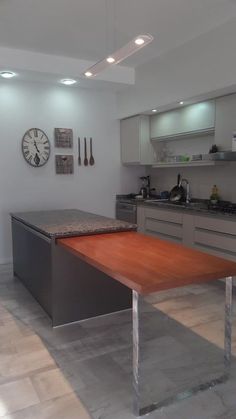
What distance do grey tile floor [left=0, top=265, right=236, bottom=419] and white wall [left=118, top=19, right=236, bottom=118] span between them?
2.30m

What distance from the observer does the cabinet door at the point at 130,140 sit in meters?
5.09

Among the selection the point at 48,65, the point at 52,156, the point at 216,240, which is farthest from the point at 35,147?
the point at 216,240

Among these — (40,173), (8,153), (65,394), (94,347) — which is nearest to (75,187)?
(40,173)

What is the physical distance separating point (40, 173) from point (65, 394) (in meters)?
3.45

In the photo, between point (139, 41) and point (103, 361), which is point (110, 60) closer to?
point (139, 41)

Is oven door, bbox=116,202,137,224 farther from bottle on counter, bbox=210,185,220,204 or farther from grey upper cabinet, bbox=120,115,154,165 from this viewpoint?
bottle on counter, bbox=210,185,220,204

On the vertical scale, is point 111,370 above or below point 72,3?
below

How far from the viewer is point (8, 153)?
467cm

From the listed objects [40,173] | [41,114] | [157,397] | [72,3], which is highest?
[72,3]

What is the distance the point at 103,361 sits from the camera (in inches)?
91.9

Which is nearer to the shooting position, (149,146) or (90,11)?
(90,11)

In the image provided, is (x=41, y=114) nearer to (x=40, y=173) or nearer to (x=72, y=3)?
(x=40, y=173)

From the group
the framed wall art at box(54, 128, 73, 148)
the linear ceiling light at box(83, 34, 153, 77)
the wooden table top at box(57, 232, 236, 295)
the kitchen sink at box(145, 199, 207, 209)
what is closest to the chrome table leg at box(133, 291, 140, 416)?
the wooden table top at box(57, 232, 236, 295)

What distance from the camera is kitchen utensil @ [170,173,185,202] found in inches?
190
